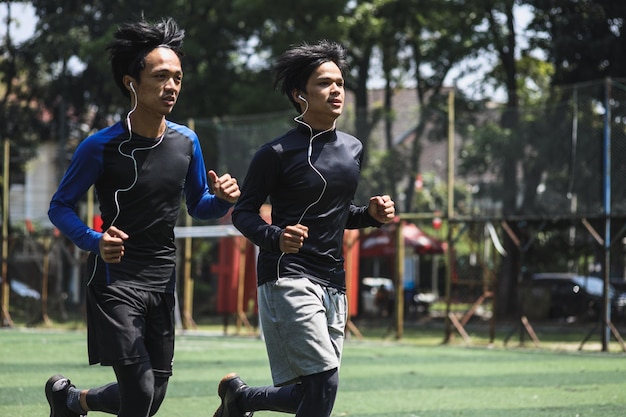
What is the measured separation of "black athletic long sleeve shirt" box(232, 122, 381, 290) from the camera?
540 cm

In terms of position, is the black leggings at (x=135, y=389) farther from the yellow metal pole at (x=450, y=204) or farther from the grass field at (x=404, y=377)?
the yellow metal pole at (x=450, y=204)

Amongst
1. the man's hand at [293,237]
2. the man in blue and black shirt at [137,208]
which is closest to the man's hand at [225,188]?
the man in blue and black shirt at [137,208]

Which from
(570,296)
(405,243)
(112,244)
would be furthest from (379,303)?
(112,244)

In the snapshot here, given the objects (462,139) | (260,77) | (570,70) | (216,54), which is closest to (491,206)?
(462,139)

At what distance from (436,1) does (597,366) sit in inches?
644

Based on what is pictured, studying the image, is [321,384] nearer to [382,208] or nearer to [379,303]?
[382,208]

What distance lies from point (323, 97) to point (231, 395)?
169 cm

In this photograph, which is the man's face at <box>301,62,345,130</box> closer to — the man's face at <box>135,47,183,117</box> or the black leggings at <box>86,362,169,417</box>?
the man's face at <box>135,47,183,117</box>

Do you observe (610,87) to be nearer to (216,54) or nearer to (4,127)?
(216,54)

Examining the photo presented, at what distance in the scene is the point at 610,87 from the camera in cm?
1570

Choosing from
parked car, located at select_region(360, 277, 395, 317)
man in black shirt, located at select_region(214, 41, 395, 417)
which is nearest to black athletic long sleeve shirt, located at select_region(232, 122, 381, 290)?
man in black shirt, located at select_region(214, 41, 395, 417)

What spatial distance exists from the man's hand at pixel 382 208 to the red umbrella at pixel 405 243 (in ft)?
63.4

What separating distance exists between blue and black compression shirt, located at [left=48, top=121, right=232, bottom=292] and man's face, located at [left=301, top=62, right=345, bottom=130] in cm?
67

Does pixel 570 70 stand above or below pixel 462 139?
above
